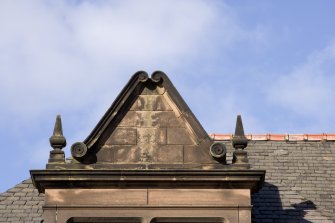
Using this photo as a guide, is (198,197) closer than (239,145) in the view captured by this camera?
Yes

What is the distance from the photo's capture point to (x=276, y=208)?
19938 mm

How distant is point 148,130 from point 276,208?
3216 mm

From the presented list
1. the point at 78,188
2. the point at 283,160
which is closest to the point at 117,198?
the point at 78,188

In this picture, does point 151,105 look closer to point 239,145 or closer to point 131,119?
point 131,119

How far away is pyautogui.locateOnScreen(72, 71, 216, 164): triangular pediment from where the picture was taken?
18109 millimetres

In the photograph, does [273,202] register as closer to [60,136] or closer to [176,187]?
[176,187]

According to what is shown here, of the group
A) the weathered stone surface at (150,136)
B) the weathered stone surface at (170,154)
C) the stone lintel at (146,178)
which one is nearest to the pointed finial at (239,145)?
the stone lintel at (146,178)

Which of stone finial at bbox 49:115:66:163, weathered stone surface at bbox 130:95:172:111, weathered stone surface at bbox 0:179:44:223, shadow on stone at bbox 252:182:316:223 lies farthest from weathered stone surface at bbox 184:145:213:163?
weathered stone surface at bbox 0:179:44:223

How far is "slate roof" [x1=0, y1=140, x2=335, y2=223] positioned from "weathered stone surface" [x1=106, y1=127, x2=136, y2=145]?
2.49 metres

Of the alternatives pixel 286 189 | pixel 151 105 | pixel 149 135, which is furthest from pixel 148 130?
pixel 286 189

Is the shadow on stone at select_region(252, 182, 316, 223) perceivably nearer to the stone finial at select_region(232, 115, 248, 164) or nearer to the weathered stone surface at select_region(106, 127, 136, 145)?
the stone finial at select_region(232, 115, 248, 164)

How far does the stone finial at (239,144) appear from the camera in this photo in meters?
18.0

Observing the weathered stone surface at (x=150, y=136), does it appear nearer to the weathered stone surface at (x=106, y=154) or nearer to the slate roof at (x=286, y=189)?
the weathered stone surface at (x=106, y=154)

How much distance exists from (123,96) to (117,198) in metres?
1.90
